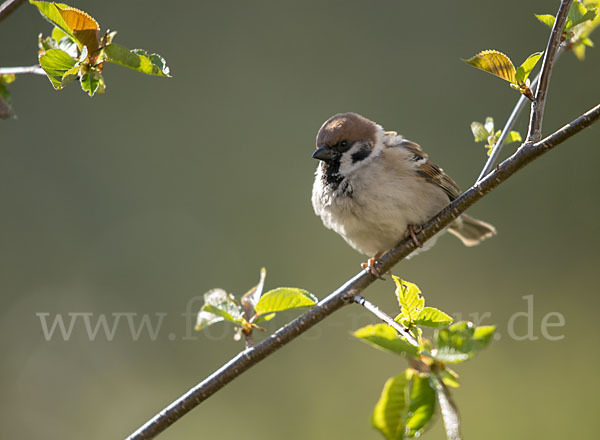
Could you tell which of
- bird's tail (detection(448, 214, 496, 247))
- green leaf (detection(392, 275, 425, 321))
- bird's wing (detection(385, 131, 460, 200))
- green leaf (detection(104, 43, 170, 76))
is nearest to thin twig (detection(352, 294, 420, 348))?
green leaf (detection(392, 275, 425, 321))

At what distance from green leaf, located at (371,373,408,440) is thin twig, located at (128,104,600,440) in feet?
1.29

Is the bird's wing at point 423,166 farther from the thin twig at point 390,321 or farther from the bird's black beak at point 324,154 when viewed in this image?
the thin twig at point 390,321

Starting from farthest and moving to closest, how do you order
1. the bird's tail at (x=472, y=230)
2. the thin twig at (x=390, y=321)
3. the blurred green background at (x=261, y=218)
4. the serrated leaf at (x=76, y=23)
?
the blurred green background at (x=261, y=218) → the bird's tail at (x=472, y=230) → the serrated leaf at (x=76, y=23) → the thin twig at (x=390, y=321)

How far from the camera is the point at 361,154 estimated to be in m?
2.09

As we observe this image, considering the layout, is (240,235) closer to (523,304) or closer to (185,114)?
(185,114)

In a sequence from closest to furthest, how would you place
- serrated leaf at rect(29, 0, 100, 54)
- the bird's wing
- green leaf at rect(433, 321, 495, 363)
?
green leaf at rect(433, 321, 495, 363) → serrated leaf at rect(29, 0, 100, 54) → the bird's wing

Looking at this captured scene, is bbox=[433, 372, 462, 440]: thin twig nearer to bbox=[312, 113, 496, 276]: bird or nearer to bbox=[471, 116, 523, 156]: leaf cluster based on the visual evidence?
bbox=[471, 116, 523, 156]: leaf cluster

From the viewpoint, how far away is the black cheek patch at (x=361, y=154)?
2.07m

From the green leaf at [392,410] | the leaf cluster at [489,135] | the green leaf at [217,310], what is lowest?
the green leaf at [392,410]

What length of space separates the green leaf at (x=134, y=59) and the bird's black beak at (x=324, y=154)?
0.99 m

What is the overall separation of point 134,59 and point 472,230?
6.01ft

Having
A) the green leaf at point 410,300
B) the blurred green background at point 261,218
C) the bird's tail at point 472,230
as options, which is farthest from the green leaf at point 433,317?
the blurred green background at point 261,218

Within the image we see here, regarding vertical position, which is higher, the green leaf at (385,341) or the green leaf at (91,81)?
the green leaf at (91,81)

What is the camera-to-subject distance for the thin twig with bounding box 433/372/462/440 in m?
0.83
